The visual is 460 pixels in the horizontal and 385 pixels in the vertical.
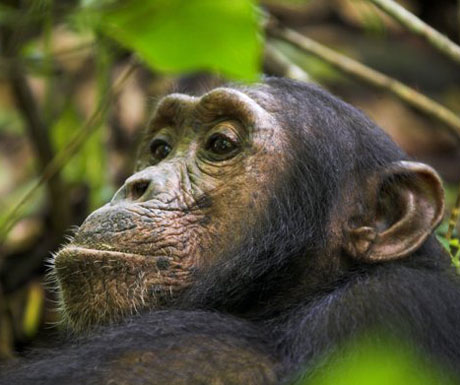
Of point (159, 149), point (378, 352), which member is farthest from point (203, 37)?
point (159, 149)

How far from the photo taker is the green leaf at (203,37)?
110 inches

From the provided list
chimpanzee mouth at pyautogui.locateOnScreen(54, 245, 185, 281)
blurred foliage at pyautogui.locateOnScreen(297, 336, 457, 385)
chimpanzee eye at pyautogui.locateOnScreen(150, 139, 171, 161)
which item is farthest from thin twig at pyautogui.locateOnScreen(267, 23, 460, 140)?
blurred foliage at pyautogui.locateOnScreen(297, 336, 457, 385)

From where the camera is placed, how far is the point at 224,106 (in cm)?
484

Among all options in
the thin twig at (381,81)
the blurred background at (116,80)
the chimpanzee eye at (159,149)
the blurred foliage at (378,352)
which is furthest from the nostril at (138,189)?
the thin twig at (381,81)

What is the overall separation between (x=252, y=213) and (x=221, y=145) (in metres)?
0.45

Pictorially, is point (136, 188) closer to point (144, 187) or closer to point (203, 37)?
point (144, 187)

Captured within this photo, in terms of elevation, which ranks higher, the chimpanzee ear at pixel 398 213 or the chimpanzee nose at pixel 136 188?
the chimpanzee ear at pixel 398 213

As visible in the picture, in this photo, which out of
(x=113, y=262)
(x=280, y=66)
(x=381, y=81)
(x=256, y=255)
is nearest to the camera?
(x=113, y=262)

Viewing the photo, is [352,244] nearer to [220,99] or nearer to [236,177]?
[236,177]

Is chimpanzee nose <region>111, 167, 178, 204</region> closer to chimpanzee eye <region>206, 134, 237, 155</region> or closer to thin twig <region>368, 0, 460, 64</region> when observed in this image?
chimpanzee eye <region>206, 134, 237, 155</region>

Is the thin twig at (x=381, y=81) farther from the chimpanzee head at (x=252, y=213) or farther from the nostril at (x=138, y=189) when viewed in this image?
the nostril at (x=138, y=189)

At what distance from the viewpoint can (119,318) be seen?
420 cm

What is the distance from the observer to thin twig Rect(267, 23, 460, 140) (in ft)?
19.9

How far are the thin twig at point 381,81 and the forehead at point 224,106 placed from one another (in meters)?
1.50
